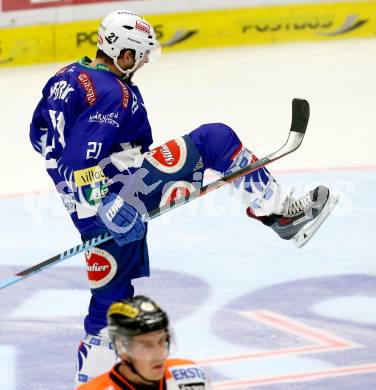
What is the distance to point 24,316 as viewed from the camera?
25.5 ft

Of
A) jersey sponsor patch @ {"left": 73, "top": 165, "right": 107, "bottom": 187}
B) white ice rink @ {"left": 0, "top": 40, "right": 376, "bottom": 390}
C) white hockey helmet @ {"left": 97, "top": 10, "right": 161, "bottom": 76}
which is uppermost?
white hockey helmet @ {"left": 97, "top": 10, "right": 161, "bottom": 76}

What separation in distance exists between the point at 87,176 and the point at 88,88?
1.39 feet

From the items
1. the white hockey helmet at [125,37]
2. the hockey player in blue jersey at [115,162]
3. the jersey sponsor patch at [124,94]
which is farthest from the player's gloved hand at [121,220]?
the white hockey helmet at [125,37]

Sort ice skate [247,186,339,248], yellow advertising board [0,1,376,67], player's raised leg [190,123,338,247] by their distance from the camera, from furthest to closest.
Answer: yellow advertising board [0,1,376,67], ice skate [247,186,339,248], player's raised leg [190,123,338,247]

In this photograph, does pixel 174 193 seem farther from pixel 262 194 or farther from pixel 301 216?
pixel 301 216

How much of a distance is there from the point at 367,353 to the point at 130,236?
1843 millimetres

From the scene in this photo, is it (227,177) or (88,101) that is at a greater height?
(88,101)

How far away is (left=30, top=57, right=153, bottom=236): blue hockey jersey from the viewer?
5891 mm

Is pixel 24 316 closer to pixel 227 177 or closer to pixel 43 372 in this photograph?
pixel 43 372

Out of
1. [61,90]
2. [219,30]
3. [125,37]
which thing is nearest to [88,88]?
[61,90]

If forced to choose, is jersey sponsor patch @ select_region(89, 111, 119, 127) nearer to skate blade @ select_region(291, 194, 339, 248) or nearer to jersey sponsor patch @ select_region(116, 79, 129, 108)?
jersey sponsor patch @ select_region(116, 79, 129, 108)

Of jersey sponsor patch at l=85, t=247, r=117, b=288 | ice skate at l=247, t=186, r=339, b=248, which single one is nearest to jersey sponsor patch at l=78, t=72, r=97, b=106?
jersey sponsor patch at l=85, t=247, r=117, b=288

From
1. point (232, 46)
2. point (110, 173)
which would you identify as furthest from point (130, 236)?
point (232, 46)

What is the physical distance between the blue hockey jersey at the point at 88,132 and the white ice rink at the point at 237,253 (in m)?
1.26
